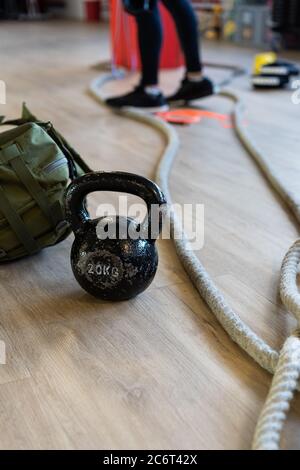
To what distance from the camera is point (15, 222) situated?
46.1 inches

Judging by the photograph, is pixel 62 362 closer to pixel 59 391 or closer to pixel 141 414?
pixel 59 391

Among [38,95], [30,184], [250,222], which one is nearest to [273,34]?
[38,95]

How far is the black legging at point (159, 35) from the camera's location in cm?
237

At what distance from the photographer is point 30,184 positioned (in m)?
1.17

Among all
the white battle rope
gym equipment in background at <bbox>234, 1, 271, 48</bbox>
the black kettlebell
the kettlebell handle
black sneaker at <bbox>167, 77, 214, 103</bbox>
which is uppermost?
the kettlebell handle

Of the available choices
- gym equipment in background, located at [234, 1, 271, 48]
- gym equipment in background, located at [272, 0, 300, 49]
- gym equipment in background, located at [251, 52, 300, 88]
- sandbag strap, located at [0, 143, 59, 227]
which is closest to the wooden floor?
sandbag strap, located at [0, 143, 59, 227]

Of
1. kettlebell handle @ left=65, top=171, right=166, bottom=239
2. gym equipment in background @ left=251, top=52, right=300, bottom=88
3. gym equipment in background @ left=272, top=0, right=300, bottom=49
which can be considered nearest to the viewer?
kettlebell handle @ left=65, top=171, right=166, bottom=239

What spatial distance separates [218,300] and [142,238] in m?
0.18

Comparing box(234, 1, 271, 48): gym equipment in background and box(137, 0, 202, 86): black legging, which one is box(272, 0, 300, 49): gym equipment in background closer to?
box(234, 1, 271, 48): gym equipment in background

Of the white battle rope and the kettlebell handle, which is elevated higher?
the kettlebell handle

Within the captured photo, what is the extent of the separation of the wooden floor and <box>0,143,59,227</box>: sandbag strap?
0.14 meters

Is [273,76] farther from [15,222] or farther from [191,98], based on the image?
[15,222]

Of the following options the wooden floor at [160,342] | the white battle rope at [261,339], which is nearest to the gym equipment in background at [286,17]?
the wooden floor at [160,342]

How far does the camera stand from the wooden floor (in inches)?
30.7
